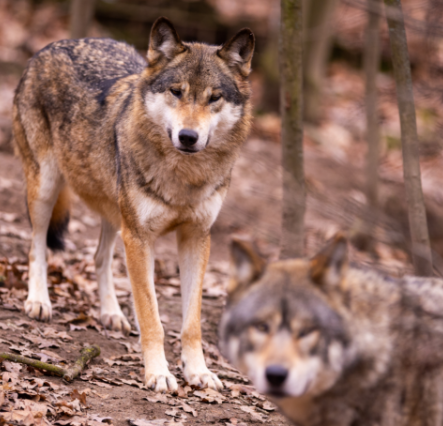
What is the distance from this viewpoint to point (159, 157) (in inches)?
191

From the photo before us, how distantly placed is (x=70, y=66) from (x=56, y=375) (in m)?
3.20

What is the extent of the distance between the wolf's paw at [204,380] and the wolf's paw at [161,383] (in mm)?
197

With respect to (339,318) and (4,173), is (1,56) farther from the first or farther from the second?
(339,318)

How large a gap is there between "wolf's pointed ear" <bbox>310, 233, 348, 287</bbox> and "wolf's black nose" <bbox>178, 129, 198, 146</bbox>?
1896mm

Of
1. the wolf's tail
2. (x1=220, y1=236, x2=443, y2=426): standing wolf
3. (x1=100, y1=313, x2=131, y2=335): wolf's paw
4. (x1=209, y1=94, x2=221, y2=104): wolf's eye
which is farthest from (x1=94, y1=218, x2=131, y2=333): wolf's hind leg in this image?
(x1=220, y1=236, x2=443, y2=426): standing wolf

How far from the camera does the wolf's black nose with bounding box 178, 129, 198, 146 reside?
4.49m

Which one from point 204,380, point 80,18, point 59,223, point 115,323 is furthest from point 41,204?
point 80,18

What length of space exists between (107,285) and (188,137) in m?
2.16

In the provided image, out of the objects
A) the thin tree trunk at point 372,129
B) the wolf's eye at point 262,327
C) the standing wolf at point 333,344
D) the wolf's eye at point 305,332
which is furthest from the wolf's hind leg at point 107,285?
the thin tree trunk at point 372,129

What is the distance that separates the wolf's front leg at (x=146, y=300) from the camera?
4.70 m

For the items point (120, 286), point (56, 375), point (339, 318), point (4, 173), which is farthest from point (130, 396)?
point (4, 173)

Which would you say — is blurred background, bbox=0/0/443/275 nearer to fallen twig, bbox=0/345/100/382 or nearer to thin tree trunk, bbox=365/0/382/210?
thin tree trunk, bbox=365/0/382/210

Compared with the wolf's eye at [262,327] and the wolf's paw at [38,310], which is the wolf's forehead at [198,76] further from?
the wolf's eye at [262,327]

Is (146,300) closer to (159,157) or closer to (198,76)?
(159,157)
